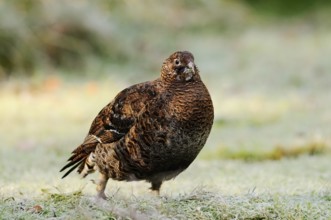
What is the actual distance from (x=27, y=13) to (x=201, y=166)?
5.57 meters

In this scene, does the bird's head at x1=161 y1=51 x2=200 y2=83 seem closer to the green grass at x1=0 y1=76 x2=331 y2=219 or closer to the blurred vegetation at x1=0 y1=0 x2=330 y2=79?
the green grass at x1=0 y1=76 x2=331 y2=219

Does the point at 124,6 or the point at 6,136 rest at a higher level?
the point at 124,6

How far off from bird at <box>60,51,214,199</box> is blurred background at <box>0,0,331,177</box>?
137cm

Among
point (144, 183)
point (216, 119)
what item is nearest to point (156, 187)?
point (144, 183)

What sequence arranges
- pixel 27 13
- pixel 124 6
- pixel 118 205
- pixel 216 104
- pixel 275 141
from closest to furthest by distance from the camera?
pixel 118 205
pixel 275 141
pixel 216 104
pixel 27 13
pixel 124 6

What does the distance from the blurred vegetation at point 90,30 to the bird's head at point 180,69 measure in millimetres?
6183

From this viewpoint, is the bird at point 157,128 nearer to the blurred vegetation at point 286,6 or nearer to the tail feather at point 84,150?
the tail feather at point 84,150

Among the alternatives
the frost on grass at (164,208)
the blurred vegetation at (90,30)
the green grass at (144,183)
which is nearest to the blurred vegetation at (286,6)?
the blurred vegetation at (90,30)

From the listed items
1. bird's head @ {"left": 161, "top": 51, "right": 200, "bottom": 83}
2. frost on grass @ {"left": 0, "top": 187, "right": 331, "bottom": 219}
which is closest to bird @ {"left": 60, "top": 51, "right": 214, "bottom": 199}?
bird's head @ {"left": 161, "top": 51, "right": 200, "bottom": 83}

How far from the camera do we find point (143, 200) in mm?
4984

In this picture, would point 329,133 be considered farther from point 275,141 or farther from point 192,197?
point 192,197

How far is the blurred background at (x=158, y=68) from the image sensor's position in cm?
859

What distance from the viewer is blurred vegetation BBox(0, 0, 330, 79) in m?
11.9

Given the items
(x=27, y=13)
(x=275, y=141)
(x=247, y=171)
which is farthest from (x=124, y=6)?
(x=247, y=171)
